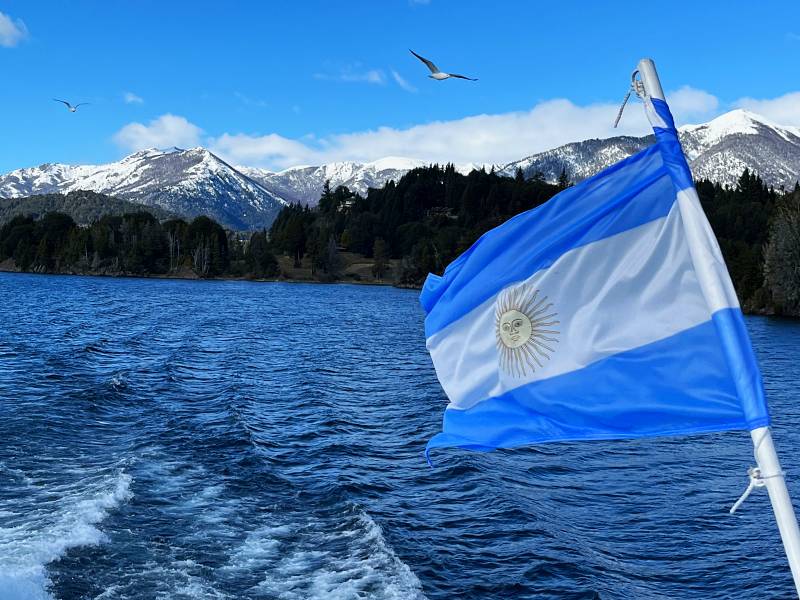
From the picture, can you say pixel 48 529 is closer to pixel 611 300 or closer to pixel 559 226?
pixel 559 226

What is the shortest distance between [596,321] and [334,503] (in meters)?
13.5

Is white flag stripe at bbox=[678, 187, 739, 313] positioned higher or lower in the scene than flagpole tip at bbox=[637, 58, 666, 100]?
lower

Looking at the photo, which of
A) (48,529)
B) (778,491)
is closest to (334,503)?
(48,529)

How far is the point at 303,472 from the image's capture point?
72.1 feet

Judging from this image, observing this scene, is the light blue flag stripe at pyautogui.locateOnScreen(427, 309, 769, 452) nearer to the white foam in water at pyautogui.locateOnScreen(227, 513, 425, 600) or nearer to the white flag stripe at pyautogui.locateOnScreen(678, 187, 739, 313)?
the white flag stripe at pyautogui.locateOnScreen(678, 187, 739, 313)

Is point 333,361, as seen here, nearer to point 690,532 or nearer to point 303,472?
point 303,472

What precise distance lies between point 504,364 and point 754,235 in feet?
634

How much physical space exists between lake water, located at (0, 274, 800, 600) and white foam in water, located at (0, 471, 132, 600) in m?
0.05

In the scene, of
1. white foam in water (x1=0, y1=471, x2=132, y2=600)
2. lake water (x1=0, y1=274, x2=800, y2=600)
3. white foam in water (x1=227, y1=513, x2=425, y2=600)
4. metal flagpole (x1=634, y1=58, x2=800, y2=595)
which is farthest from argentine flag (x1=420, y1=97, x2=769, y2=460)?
white foam in water (x1=0, y1=471, x2=132, y2=600)

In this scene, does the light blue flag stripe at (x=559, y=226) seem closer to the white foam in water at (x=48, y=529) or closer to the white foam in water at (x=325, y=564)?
the white foam in water at (x=325, y=564)

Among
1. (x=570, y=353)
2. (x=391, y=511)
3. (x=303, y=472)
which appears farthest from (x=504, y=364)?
(x=303, y=472)

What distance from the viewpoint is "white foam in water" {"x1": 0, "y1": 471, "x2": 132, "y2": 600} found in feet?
42.6

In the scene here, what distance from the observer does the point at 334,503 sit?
19078 mm

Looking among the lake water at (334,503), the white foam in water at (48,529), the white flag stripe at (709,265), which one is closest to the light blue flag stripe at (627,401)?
the white flag stripe at (709,265)
